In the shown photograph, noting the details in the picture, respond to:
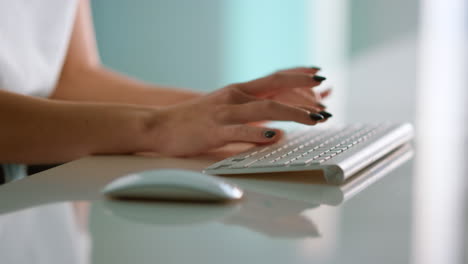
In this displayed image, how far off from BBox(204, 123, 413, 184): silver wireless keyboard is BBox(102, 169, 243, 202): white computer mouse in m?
0.11

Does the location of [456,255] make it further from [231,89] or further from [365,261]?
[231,89]

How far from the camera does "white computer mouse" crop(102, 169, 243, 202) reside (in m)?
0.55

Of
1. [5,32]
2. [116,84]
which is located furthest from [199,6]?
[5,32]

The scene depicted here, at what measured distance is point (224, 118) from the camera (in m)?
0.84

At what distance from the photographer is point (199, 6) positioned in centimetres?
486

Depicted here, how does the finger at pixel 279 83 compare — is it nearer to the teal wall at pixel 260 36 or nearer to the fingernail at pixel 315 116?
the fingernail at pixel 315 116

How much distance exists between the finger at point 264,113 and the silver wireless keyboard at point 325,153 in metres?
0.04

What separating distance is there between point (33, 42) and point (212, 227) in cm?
78

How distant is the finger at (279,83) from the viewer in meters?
0.90

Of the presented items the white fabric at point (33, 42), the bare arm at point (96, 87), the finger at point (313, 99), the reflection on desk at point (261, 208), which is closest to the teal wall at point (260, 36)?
the bare arm at point (96, 87)

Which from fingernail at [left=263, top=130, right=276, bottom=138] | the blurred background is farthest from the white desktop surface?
the blurred background

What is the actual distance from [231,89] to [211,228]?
1.35 ft

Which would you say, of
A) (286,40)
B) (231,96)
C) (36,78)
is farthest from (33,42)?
(286,40)

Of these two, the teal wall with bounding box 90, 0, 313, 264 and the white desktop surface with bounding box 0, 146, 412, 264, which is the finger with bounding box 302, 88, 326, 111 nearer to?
the white desktop surface with bounding box 0, 146, 412, 264
